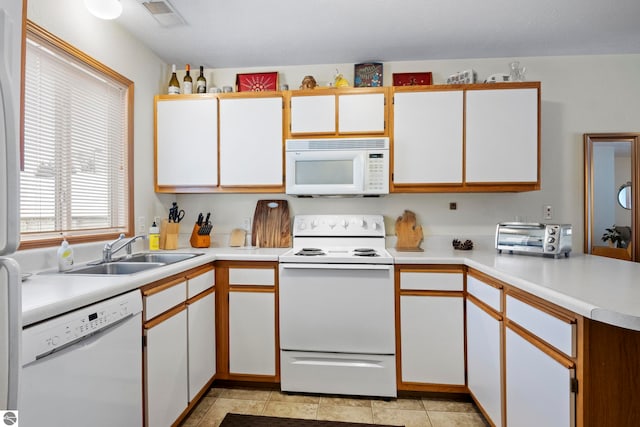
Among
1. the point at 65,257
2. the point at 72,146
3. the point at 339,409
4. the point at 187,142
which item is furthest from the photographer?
the point at 187,142

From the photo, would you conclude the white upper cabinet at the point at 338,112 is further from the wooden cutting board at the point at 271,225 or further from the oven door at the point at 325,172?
the wooden cutting board at the point at 271,225

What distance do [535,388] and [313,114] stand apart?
2037 millimetres

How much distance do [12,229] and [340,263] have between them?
167 cm

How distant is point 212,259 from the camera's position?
2162 mm

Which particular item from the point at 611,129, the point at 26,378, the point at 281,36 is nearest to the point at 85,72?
the point at 281,36

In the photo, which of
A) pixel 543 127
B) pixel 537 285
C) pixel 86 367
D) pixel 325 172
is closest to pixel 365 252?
pixel 325 172

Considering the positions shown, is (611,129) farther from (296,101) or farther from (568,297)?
(296,101)

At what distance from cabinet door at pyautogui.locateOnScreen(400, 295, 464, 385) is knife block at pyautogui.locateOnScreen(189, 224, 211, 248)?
159cm

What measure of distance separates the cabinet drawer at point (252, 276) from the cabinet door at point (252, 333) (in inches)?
2.8

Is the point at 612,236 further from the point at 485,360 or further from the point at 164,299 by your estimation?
the point at 164,299

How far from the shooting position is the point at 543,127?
102 inches

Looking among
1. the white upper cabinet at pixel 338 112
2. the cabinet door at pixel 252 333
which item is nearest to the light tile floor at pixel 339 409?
the cabinet door at pixel 252 333

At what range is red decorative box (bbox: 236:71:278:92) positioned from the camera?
2732 millimetres

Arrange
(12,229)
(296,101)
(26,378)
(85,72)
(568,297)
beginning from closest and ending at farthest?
(12,229) < (26,378) < (568,297) < (85,72) < (296,101)
